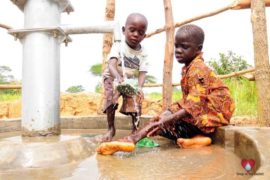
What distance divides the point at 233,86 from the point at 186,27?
3205mm

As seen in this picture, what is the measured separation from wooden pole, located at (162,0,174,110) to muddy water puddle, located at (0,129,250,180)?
2.33 m

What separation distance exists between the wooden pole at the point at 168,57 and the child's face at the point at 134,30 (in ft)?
5.42

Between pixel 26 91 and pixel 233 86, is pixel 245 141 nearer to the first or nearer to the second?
pixel 26 91

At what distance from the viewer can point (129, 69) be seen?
8.94 feet

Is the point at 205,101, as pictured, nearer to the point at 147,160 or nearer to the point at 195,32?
the point at 195,32

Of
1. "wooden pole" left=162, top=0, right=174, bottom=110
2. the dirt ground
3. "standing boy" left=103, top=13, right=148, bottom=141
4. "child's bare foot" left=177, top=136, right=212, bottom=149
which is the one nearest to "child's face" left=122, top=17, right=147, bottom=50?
"standing boy" left=103, top=13, right=148, bottom=141

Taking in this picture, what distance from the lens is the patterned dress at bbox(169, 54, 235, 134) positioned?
84.4 inches

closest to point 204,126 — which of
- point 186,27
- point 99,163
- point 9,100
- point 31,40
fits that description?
point 186,27

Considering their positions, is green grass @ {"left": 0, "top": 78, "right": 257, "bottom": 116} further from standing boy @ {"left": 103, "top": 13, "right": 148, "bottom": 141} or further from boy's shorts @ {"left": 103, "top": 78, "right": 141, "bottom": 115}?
boy's shorts @ {"left": 103, "top": 78, "right": 141, "bottom": 115}

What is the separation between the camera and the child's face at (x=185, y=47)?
2279 millimetres

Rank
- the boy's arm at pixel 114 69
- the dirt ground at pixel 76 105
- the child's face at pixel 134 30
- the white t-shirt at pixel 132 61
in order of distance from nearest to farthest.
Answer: the boy's arm at pixel 114 69 → the child's face at pixel 134 30 → the white t-shirt at pixel 132 61 → the dirt ground at pixel 76 105

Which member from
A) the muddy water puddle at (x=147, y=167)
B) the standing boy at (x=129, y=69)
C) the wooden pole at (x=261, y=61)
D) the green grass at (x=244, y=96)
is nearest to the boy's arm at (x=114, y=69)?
the standing boy at (x=129, y=69)

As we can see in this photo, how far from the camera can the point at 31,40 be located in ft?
6.50

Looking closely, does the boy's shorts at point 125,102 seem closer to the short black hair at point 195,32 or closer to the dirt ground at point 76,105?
the short black hair at point 195,32
